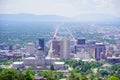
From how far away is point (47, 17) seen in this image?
453ft

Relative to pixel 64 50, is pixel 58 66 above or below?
below

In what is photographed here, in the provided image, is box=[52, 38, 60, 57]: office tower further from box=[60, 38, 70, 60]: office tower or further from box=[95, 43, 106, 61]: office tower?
box=[95, 43, 106, 61]: office tower

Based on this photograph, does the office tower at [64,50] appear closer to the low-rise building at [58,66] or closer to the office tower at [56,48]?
the office tower at [56,48]

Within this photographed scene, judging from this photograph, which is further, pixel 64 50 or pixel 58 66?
pixel 64 50

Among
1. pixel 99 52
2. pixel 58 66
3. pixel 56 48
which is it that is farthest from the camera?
pixel 56 48

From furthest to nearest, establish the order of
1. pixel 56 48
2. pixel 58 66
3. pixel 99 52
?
1. pixel 56 48
2. pixel 99 52
3. pixel 58 66

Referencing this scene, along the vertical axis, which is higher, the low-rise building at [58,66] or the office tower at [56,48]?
the office tower at [56,48]

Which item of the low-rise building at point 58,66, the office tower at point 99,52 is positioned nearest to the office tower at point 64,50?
the office tower at point 99,52

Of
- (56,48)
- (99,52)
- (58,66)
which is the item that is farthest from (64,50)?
(58,66)

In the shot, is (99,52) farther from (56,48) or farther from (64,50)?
(56,48)

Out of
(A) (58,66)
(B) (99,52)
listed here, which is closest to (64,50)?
(B) (99,52)

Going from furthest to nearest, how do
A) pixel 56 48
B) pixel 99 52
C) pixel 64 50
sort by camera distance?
pixel 56 48 < pixel 99 52 < pixel 64 50

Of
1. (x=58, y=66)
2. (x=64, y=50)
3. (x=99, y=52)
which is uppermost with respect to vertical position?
(x=64, y=50)

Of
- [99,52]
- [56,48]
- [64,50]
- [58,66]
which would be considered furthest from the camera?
[56,48]
